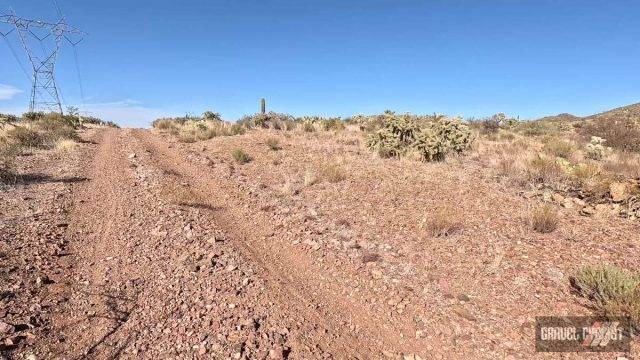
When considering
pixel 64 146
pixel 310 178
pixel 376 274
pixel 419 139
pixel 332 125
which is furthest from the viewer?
pixel 332 125

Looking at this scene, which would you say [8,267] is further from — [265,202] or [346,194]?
[346,194]

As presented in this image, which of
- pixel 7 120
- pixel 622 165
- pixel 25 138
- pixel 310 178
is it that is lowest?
pixel 622 165

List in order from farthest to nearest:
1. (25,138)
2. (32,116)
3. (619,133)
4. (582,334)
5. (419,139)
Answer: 1. (32,116)
2. (619,133)
3. (25,138)
4. (419,139)
5. (582,334)

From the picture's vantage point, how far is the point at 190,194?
10.1 meters

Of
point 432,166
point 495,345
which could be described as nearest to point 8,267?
point 495,345

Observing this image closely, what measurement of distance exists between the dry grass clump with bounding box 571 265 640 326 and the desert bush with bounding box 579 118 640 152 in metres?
17.0

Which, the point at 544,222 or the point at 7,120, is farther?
the point at 7,120

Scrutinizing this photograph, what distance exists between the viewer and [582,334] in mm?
4746

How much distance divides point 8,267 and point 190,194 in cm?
467

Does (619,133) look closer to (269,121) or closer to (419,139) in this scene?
(419,139)

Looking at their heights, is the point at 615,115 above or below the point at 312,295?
above

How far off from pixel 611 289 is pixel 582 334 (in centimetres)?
84

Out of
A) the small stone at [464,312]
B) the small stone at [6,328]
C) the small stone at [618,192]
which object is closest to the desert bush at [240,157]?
the small stone at [6,328]

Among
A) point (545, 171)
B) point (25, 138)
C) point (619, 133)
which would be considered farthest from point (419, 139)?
point (25, 138)
